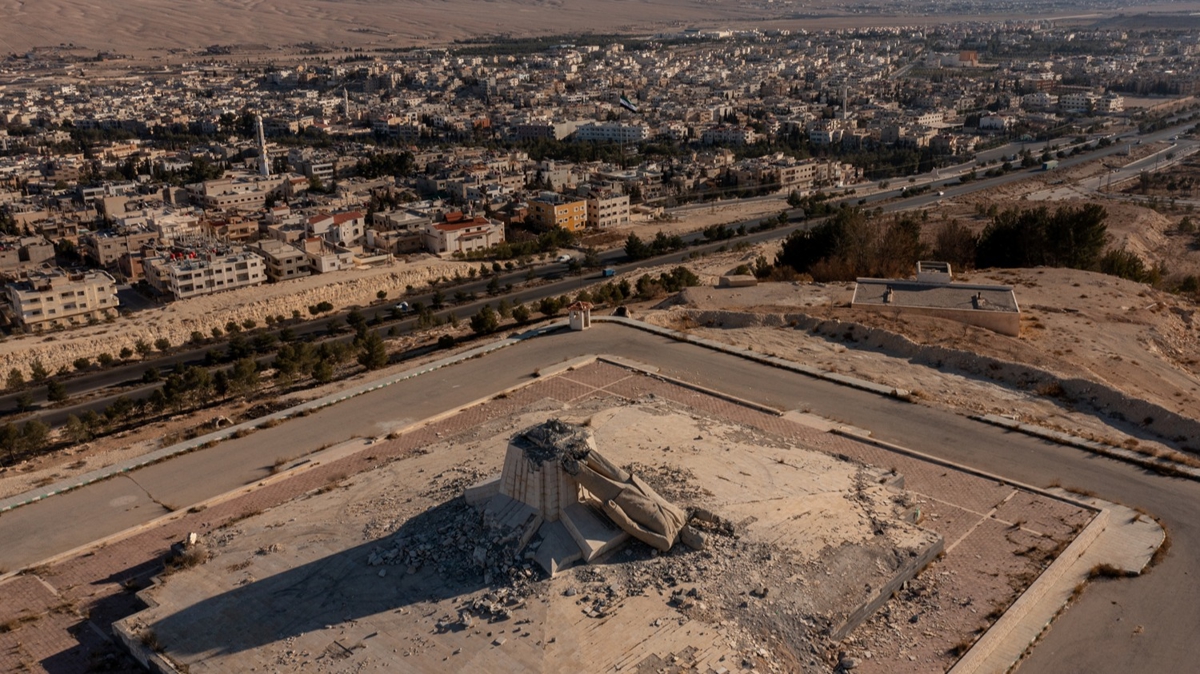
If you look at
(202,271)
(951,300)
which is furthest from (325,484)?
(202,271)

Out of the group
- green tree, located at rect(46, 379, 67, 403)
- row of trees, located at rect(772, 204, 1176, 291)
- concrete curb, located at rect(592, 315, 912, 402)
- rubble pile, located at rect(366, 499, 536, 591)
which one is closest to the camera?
rubble pile, located at rect(366, 499, 536, 591)

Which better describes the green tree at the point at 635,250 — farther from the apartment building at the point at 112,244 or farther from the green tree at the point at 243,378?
the green tree at the point at 243,378

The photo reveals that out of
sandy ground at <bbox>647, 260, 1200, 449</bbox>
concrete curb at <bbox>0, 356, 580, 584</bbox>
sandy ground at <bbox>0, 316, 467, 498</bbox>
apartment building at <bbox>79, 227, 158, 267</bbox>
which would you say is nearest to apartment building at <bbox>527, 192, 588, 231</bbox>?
apartment building at <bbox>79, 227, 158, 267</bbox>

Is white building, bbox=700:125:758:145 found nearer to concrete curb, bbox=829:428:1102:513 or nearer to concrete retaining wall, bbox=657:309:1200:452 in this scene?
concrete retaining wall, bbox=657:309:1200:452

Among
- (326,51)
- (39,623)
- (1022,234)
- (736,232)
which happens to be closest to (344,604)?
(39,623)

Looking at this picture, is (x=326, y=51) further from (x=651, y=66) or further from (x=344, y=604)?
(x=344, y=604)

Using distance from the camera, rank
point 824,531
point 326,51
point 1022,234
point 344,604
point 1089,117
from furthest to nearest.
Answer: point 326,51
point 1089,117
point 1022,234
point 824,531
point 344,604

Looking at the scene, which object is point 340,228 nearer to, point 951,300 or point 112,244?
point 112,244

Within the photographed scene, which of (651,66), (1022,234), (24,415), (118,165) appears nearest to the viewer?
(24,415)
